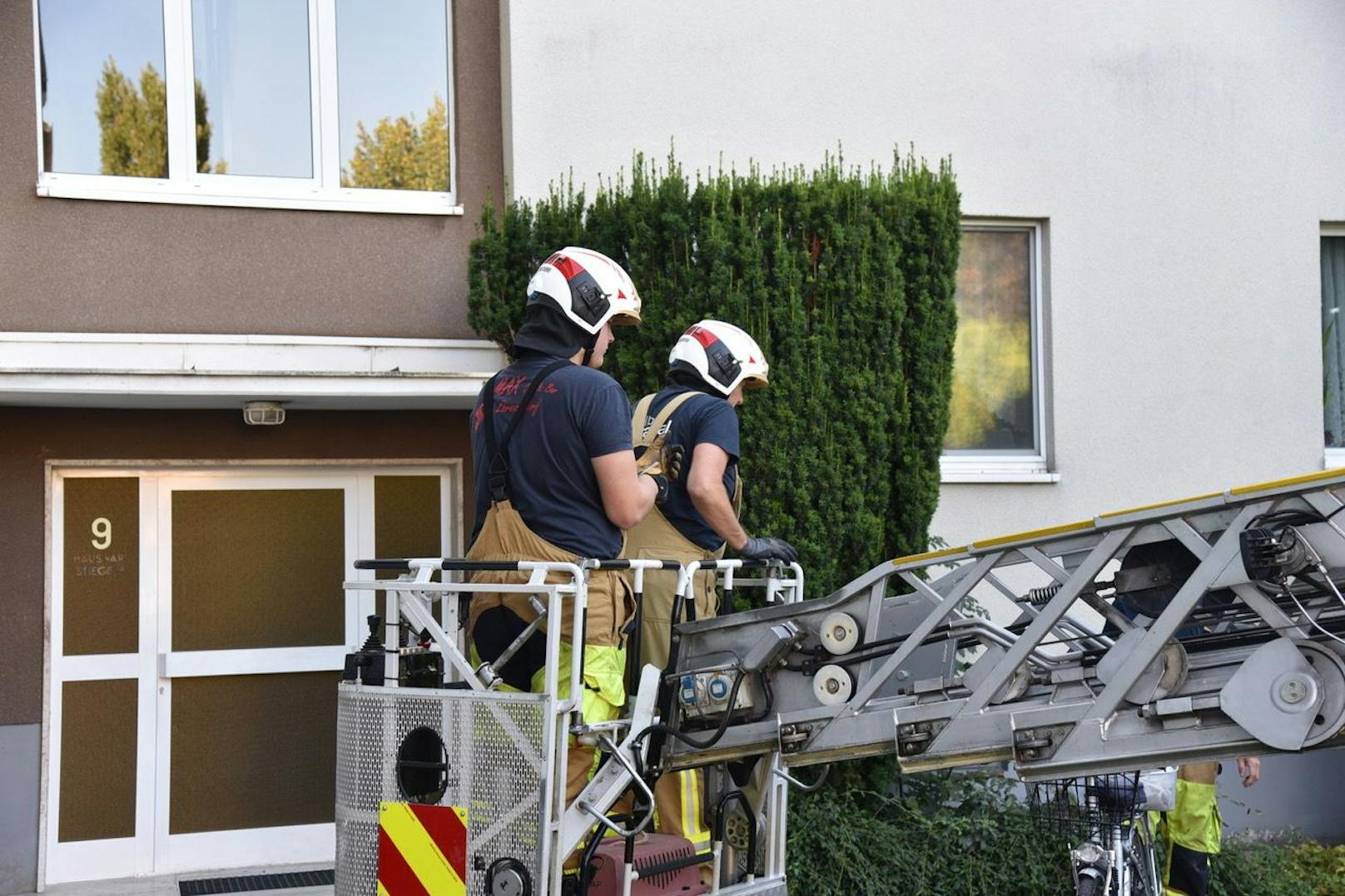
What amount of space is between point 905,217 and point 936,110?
5.97 feet

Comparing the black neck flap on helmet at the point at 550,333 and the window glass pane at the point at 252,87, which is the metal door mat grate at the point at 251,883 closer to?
the window glass pane at the point at 252,87

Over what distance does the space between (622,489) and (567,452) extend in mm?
204

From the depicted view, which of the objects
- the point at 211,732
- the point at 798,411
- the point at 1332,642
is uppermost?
the point at 798,411

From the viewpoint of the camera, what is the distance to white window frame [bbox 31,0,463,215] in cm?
788

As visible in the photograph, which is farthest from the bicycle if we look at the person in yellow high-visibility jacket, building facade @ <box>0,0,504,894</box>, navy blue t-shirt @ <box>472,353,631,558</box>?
building facade @ <box>0,0,504,894</box>

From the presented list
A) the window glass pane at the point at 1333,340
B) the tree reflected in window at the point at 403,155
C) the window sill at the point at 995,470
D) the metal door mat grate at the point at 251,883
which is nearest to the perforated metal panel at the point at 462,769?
the metal door mat grate at the point at 251,883

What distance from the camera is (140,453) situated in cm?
822

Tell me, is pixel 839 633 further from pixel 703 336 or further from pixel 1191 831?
pixel 1191 831

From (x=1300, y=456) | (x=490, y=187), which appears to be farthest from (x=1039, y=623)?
(x=1300, y=456)

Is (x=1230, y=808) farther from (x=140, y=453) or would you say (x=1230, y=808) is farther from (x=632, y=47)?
(x=140, y=453)

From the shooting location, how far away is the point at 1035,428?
9336 mm

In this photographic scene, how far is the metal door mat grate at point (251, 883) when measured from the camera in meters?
7.83

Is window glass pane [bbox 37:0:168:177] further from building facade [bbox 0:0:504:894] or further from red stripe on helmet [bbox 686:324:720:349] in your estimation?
red stripe on helmet [bbox 686:324:720:349]

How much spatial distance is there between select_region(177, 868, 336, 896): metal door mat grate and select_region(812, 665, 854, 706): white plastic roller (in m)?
4.24
